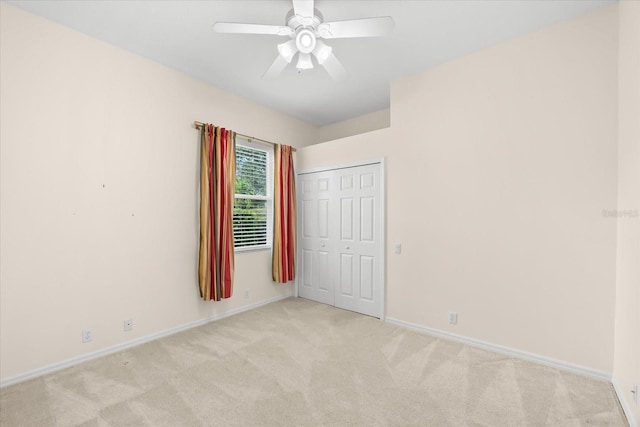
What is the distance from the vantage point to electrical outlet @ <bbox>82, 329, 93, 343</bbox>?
8.13 ft

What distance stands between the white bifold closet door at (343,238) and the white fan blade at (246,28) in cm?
193

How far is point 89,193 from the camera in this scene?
8.31ft

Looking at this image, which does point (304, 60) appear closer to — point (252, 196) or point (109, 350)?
point (252, 196)

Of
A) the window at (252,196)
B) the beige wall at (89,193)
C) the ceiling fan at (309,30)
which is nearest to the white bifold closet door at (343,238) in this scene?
the window at (252,196)

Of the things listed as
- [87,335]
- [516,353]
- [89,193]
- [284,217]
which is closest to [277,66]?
[89,193]

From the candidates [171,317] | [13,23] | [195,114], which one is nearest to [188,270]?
[171,317]

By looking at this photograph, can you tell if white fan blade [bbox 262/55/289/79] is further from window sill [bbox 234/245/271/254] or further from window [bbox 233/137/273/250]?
window sill [bbox 234/245/271/254]

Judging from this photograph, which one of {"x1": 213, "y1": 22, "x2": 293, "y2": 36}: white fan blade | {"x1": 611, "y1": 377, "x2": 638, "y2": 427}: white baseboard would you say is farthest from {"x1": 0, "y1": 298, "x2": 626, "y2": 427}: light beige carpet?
{"x1": 213, "y1": 22, "x2": 293, "y2": 36}: white fan blade

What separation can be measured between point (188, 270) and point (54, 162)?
156 cm

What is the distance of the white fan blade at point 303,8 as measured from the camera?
5.99 ft

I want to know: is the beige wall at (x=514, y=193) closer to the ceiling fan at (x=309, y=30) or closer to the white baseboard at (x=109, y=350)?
the ceiling fan at (x=309, y=30)

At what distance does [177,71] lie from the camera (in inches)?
124

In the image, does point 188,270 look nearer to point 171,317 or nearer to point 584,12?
point 171,317

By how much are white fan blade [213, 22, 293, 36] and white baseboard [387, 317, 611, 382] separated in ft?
10.2
